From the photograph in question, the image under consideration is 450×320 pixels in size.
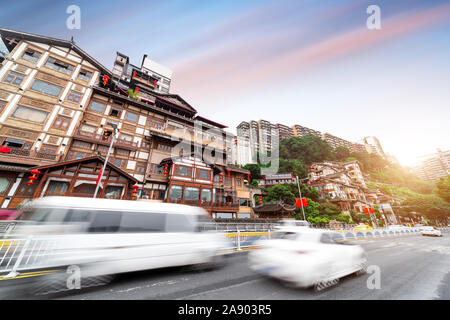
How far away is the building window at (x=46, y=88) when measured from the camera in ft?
58.8

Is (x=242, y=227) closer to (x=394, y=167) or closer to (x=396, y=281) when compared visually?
(x=396, y=281)

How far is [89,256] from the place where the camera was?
13.2 feet

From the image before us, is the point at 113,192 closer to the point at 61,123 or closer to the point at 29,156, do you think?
the point at 29,156

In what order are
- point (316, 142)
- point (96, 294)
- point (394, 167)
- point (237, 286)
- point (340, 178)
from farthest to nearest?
point (394, 167) → point (316, 142) → point (340, 178) → point (237, 286) → point (96, 294)

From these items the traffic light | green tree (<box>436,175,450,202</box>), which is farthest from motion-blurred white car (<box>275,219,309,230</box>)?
green tree (<box>436,175,450,202</box>)

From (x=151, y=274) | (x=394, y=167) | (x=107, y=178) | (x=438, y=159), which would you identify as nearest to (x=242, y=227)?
(x=151, y=274)

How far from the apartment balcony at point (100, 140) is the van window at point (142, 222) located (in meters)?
17.8

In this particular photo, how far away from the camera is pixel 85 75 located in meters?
21.5

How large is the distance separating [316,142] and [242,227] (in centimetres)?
5927

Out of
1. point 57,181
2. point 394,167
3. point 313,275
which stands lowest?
point 313,275

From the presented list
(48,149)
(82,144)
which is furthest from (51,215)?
(82,144)

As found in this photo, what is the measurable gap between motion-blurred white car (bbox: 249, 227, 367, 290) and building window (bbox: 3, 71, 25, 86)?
94.5 feet

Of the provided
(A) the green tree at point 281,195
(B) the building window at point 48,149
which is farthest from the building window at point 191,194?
(A) the green tree at point 281,195

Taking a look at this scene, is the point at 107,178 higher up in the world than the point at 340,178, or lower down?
lower down
